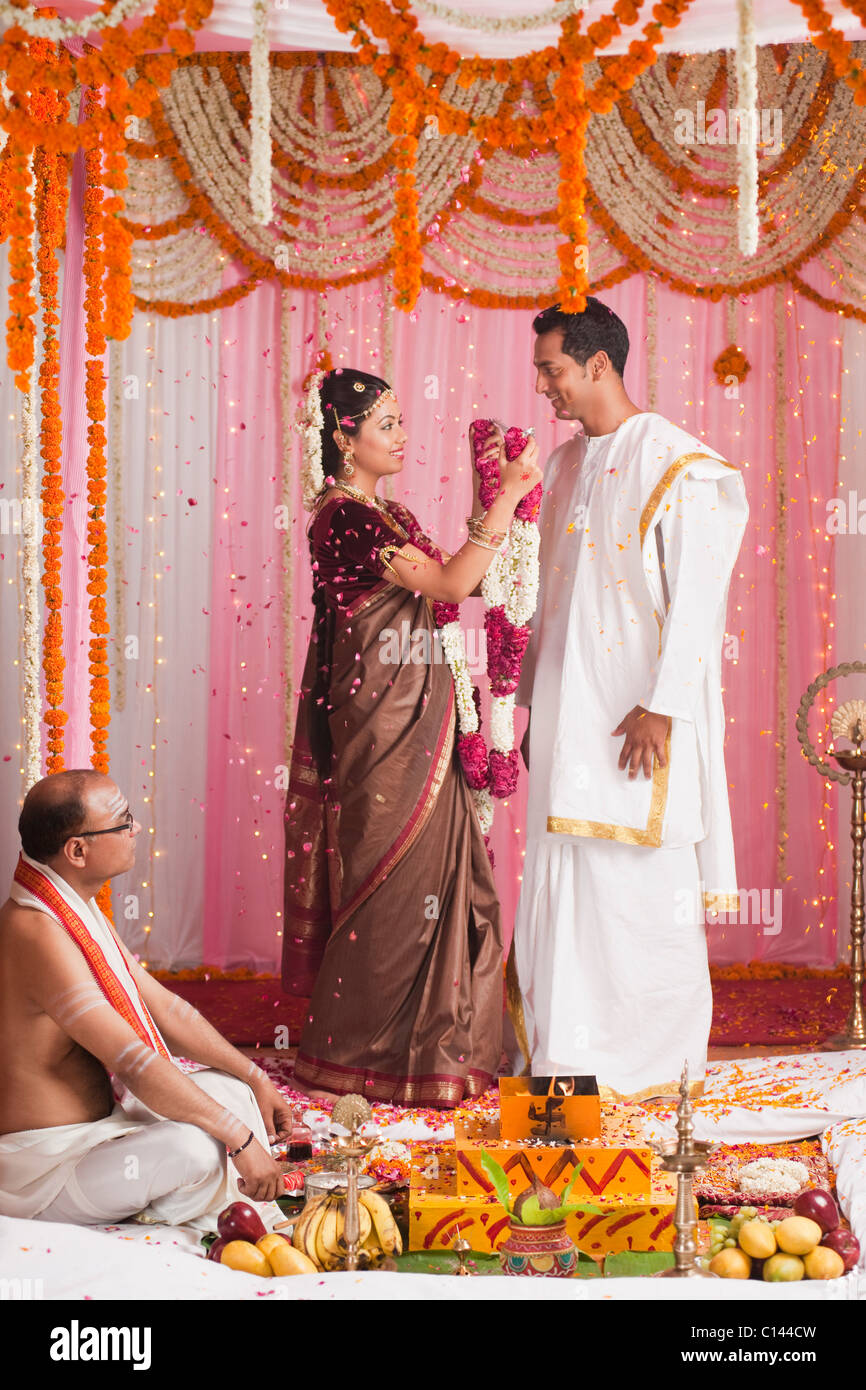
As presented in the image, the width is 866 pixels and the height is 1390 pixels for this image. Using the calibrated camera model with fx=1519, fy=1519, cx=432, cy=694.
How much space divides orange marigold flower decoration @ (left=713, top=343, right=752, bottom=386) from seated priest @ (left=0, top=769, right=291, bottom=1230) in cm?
312

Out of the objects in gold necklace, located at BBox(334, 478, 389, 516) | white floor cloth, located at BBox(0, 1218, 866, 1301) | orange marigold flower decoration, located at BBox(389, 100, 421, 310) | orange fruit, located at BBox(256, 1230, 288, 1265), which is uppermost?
orange marigold flower decoration, located at BBox(389, 100, 421, 310)

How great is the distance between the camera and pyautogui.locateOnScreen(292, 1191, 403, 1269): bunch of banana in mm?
2627

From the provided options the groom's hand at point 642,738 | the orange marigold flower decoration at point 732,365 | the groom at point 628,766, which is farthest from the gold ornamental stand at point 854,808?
the orange marigold flower decoration at point 732,365

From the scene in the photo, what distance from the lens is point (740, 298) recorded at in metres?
5.27

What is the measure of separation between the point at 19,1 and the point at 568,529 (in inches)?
69.2

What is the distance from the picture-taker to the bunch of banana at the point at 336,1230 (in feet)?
8.62

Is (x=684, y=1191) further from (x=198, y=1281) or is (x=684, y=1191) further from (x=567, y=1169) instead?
(x=198, y=1281)

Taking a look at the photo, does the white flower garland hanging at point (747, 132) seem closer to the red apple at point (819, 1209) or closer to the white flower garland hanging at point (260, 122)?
the white flower garland hanging at point (260, 122)

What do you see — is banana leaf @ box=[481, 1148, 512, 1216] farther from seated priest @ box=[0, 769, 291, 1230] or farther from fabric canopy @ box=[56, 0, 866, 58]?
fabric canopy @ box=[56, 0, 866, 58]

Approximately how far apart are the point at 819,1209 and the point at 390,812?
1.51 m

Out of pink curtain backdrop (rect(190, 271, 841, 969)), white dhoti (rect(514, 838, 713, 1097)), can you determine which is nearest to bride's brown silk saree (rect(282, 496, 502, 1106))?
white dhoti (rect(514, 838, 713, 1097))

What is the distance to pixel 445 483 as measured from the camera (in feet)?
17.3

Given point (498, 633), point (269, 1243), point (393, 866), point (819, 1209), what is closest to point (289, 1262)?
point (269, 1243)

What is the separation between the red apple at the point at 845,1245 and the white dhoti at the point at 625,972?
1144 mm
